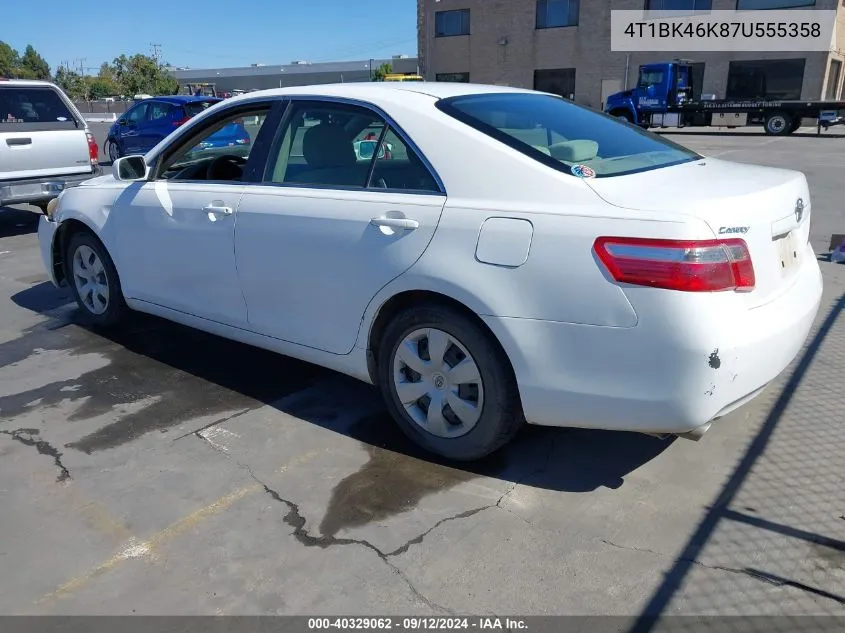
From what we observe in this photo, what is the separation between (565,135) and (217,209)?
1.94 m

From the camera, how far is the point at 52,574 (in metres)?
2.58

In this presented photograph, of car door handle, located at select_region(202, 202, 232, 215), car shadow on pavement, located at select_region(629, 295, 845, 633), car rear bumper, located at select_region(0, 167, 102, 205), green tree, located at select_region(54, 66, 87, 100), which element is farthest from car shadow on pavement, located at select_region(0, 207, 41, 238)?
green tree, located at select_region(54, 66, 87, 100)

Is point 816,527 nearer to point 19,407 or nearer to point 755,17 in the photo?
point 19,407

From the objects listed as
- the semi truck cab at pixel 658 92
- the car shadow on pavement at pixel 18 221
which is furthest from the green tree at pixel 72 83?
the car shadow on pavement at pixel 18 221

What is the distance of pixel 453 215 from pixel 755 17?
129ft

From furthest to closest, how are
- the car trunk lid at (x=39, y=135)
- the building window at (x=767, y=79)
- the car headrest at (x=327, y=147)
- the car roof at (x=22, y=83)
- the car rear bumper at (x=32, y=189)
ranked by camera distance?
1. the building window at (x=767, y=79)
2. the car roof at (x=22, y=83)
3. the car trunk lid at (x=39, y=135)
4. the car rear bumper at (x=32, y=189)
5. the car headrest at (x=327, y=147)

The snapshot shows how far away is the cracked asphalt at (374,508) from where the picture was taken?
244 cm

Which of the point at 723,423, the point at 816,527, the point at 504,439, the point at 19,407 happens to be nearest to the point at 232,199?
the point at 19,407

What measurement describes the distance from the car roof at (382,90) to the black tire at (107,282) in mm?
1689

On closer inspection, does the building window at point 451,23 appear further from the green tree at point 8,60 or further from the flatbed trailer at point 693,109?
the green tree at point 8,60

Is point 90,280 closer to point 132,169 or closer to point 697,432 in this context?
point 132,169

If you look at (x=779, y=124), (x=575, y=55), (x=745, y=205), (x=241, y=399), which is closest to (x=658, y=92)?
(x=779, y=124)

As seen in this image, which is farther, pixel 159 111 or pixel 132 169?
pixel 159 111

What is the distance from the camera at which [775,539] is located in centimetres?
267
